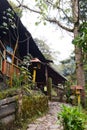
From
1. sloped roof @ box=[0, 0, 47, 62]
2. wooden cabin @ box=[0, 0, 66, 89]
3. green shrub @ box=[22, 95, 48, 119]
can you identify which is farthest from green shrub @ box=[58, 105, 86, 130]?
sloped roof @ box=[0, 0, 47, 62]

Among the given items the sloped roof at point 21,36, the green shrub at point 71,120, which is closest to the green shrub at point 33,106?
the green shrub at point 71,120

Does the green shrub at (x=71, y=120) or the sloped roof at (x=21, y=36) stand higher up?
the sloped roof at (x=21, y=36)

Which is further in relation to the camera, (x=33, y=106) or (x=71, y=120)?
(x=33, y=106)

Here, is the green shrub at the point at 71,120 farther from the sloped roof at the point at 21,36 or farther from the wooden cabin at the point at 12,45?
the sloped roof at the point at 21,36

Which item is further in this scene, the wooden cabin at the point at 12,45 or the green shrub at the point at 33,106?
the wooden cabin at the point at 12,45

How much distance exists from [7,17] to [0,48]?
152 cm

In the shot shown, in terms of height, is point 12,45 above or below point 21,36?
below

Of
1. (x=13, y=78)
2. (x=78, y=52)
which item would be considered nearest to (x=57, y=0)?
(x=78, y=52)

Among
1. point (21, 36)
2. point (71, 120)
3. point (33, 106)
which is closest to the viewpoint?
point (71, 120)

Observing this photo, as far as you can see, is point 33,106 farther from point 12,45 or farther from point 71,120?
point 12,45

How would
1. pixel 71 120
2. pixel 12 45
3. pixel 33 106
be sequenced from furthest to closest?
pixel 12 45 → pixel 33 106 → pixel 71 120

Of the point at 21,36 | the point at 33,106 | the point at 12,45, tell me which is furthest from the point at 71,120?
the point at 12,45

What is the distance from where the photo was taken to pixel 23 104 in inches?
310

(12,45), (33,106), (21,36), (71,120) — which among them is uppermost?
(21,36)
